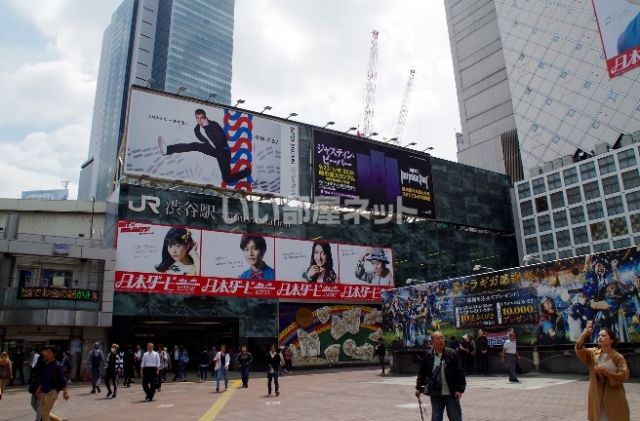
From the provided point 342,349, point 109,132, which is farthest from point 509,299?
point 109,132

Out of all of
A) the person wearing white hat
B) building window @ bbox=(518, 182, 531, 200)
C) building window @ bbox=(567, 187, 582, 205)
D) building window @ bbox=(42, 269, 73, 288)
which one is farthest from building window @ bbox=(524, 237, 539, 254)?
building window @ bbox=(42, 269, 73, 288)

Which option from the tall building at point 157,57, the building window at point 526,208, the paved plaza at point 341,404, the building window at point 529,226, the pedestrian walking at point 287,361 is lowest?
the paved plaza at point 341,404

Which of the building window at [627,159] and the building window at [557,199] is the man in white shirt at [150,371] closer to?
the building window at [627,159]

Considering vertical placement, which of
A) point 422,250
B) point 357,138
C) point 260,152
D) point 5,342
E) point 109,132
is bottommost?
point 5,342

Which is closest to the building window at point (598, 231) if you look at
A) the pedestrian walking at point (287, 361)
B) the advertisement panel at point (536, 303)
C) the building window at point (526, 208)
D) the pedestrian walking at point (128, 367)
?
the building window at point (526, 208)

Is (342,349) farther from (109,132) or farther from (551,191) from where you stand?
(109,132)

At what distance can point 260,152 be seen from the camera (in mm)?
39156

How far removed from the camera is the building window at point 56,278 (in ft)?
99.8

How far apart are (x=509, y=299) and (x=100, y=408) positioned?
53.2 ft

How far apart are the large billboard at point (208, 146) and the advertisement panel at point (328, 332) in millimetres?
8990

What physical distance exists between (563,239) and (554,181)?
700cm

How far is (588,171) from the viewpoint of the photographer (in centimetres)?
5906

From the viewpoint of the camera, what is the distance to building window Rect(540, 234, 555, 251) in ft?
202

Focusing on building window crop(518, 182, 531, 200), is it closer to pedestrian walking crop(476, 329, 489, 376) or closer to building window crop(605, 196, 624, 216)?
building window crop(605, 196, 624, 216)
